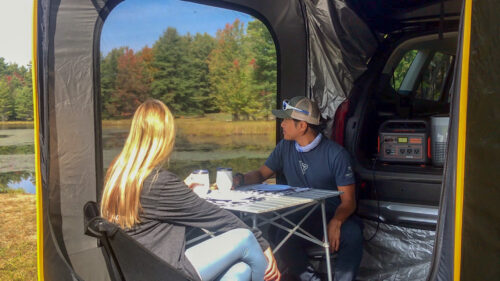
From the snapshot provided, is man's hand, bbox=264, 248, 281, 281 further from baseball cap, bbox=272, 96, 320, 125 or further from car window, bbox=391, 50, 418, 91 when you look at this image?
car window, bbox=391, 50, 418, 91

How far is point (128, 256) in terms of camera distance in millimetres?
2186

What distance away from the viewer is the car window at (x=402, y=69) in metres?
4.18

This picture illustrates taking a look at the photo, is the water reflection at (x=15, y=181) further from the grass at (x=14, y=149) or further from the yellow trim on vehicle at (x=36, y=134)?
the yellow trim on vehicle at (x=36, y=134)

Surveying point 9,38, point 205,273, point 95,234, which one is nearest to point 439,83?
point 205,273

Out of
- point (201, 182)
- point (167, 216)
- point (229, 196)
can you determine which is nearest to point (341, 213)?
point (229, 196)

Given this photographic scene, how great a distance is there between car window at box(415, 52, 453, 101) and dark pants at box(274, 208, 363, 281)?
60.1 inches

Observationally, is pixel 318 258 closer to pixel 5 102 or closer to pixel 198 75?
pixel 198 75

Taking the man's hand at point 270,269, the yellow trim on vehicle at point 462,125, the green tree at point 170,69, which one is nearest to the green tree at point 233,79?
the green tree at point 170,69

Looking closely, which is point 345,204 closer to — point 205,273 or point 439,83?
point 205,273

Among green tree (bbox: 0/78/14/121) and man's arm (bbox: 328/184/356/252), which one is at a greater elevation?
green tree (bbox: 0/78/14/121)

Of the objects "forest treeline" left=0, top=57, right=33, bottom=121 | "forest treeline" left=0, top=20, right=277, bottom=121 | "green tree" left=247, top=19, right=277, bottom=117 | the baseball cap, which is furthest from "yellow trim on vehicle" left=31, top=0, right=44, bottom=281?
"forest treeline" left=0, top=57, right=33, bottom=121

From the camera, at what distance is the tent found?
6.23 ft

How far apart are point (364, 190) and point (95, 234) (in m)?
2.04

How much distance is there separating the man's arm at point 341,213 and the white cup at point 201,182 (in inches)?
34.2
